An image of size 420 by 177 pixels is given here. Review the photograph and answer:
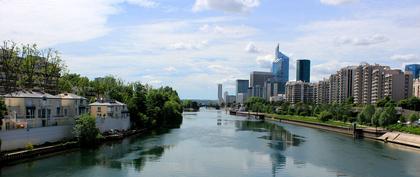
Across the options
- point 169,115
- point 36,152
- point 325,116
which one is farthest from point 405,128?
point 36,152

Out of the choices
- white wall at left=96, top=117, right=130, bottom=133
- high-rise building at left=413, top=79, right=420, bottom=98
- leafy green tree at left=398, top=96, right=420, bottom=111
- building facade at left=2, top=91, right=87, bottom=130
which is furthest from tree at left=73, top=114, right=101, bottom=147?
high-rise building at left=413, top=79, right=420, bottom=98

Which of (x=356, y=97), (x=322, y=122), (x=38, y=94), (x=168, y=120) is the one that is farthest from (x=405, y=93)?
(x=38, y=94)

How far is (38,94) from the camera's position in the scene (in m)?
26.9

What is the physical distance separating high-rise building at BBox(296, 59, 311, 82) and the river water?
142 meters

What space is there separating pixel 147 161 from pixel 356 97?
64.5 metres

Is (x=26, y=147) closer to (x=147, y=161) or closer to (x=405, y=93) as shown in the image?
(x=147, y=161)

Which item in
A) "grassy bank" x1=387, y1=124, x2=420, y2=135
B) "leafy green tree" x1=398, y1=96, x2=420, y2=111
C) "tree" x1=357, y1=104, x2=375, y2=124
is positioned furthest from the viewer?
"leafy green tree" x1=398, y1=96, x2=420, y2=111

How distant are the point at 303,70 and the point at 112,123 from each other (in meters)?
147

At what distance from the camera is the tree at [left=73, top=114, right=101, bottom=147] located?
26.4 meters

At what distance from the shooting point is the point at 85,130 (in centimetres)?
2653

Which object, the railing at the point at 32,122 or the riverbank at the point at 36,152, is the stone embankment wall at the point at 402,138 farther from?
the railing at the point at 32,122

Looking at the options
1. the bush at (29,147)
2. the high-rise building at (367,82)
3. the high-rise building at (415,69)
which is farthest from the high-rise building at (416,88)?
the bush at (29,147)

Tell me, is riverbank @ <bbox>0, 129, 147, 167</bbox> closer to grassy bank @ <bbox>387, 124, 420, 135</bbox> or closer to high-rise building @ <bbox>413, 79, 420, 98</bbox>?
grassy bank @ <bbox>387, 124, 420, 135</bbox>

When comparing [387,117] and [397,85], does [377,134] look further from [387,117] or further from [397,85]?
[397,85]
